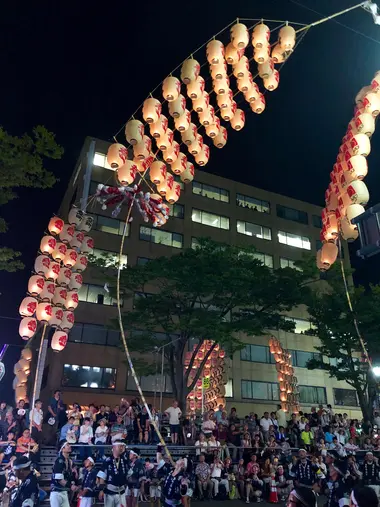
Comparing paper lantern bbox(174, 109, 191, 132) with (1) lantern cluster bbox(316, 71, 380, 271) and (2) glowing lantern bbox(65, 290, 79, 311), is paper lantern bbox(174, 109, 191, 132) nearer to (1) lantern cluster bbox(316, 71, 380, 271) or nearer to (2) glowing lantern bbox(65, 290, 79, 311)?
(1) lantern cluster bbox(316, 71, 380, 271)

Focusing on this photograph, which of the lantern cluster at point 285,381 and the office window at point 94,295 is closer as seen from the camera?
the lantern cluster at point 285,381

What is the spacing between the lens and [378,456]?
628 inches

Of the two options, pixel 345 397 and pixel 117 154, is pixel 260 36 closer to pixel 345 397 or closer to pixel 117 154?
pixel 117 154

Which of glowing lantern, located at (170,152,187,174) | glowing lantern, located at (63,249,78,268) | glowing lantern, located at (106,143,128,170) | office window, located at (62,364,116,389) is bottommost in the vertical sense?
office window, located at (62,364,116,389)

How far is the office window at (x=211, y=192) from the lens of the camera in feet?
119

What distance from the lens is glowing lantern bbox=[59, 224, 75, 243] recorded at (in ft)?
62.8

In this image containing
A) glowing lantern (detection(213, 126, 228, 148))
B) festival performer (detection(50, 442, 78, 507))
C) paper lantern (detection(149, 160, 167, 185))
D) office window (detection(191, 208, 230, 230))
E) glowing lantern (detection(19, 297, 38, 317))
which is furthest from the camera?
office window (detection(191, 208, 230, 230))

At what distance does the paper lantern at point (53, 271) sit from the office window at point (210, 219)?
17713 millimetres

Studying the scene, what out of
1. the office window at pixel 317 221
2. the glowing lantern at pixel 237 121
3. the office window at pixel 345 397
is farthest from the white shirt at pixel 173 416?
the office window at pixel 317 221

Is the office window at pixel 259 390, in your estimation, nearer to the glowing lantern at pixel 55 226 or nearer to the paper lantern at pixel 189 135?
the glowing lantern at pixel 55 226

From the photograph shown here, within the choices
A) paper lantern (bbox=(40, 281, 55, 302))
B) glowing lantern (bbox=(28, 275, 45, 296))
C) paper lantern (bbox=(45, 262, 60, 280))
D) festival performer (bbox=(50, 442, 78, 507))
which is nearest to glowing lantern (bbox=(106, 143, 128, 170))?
paper lantern (bbox=(45, 262, 60, 280))

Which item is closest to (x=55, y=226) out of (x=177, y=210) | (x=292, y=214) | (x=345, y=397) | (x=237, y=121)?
(x=237, y=121)

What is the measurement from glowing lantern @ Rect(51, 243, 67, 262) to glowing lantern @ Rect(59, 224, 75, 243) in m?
0.32

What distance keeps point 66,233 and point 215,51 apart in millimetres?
10318
